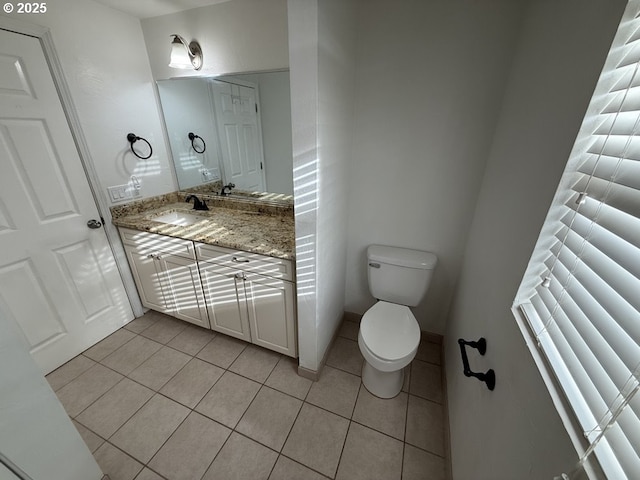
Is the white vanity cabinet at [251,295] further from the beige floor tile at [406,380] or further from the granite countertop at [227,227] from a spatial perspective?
the beige floor tile at [406,380]

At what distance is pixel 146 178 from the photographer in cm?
205

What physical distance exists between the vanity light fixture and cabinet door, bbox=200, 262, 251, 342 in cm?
139

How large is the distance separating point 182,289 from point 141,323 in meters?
0.64

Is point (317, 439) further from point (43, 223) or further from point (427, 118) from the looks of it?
point (43, 223)

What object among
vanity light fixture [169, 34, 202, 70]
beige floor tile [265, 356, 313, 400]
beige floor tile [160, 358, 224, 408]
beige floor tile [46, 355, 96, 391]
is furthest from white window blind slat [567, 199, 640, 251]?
beige floor tile [46, 355, 96, 391]

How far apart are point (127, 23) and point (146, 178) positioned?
1062mm

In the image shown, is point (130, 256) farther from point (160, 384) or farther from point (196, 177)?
point (160, 384)

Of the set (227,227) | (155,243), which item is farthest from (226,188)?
(155,243)

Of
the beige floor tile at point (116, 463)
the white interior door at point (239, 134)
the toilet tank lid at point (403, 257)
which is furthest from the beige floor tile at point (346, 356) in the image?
the white interior door at point (239, 134)

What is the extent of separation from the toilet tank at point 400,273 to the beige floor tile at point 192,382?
1.24 metres

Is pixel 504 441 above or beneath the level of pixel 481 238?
beneath

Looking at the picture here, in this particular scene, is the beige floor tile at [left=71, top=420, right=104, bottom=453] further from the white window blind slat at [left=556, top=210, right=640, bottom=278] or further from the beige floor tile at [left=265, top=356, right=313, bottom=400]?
the white window blind slat at [left=556, top=210, right=640, bottom=278]

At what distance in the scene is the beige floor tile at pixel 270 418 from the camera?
53.0 inches

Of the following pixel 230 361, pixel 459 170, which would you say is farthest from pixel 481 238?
pixel 230 361
